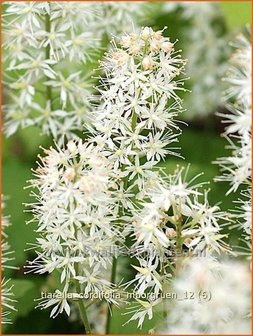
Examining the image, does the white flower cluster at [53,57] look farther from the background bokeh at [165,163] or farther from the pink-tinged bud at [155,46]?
the pink-tinged bud at [155,46]

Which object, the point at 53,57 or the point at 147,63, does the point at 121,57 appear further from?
the point at 53,57

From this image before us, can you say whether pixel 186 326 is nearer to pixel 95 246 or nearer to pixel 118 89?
pixel 95 246

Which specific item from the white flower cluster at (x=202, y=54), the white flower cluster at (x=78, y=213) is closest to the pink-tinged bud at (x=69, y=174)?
the white flower cluster at (x=78, y=213)

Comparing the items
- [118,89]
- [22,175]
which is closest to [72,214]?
[118,89]

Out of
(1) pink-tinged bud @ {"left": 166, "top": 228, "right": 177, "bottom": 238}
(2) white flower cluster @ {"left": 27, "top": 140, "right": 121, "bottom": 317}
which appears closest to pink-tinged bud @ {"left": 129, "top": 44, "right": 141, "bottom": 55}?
(2) white flower cluster @ {"left": 27, "top": 140, "right": 121, "bottom": 317}

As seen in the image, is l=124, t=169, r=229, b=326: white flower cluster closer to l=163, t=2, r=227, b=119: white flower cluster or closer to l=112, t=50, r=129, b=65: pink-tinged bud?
l=112, t=50, r=129, b=65: pink-tinged bud
